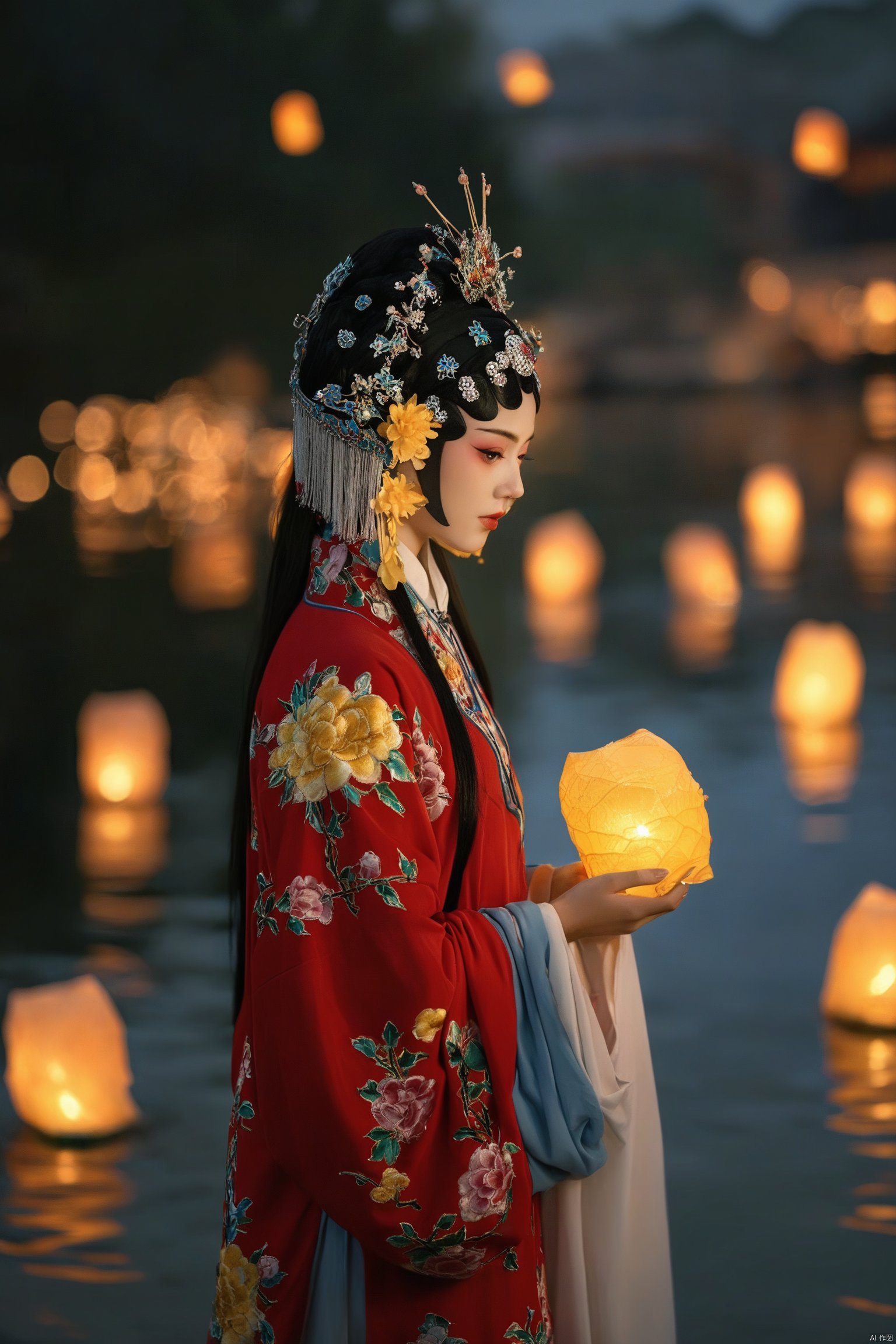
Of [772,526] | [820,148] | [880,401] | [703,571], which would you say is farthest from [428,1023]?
[820,148]

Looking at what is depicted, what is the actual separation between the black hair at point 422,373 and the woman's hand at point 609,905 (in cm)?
10

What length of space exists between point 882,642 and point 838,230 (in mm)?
5860

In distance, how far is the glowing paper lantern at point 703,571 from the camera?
231 inches

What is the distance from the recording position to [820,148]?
1009cm

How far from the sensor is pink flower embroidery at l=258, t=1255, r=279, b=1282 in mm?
1262

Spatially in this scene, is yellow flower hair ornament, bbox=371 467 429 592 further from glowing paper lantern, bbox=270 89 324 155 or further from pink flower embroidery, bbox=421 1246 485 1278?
glowing paper lantern, bbox=270 89 324 155

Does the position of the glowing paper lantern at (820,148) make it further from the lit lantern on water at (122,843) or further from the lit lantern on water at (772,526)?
the lit lantern on water at (122,843)

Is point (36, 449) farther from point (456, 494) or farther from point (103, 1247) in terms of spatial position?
point (456, 494)

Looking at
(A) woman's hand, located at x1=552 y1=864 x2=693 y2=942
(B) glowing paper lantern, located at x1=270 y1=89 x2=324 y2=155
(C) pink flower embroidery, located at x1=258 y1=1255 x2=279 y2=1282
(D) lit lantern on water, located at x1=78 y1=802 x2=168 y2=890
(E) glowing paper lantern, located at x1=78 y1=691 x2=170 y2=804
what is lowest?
(C) pink flower embroidery, located at x1=258 y1=1255 x2=279 y2=1282

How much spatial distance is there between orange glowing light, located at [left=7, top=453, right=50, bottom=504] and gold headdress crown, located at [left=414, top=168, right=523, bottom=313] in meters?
7.07

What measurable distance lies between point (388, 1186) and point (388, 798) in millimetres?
285

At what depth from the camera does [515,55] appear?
32.1 ft

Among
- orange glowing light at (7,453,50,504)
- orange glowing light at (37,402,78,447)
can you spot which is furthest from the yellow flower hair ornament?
orange glowing light at (37,402,78,447)

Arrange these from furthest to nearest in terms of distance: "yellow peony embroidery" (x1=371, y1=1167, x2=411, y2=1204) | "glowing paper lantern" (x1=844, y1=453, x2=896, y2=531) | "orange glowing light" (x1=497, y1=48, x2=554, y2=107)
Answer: "orange glowing light" (x1=497, y1=48, x2=554, y2=107)
"glowing paper lantern" (x1=844, y1=453, x2=896, y2=531)
"yellow peony embroidery" (x1=371, y1=1167, x2=411, y2=1204)
